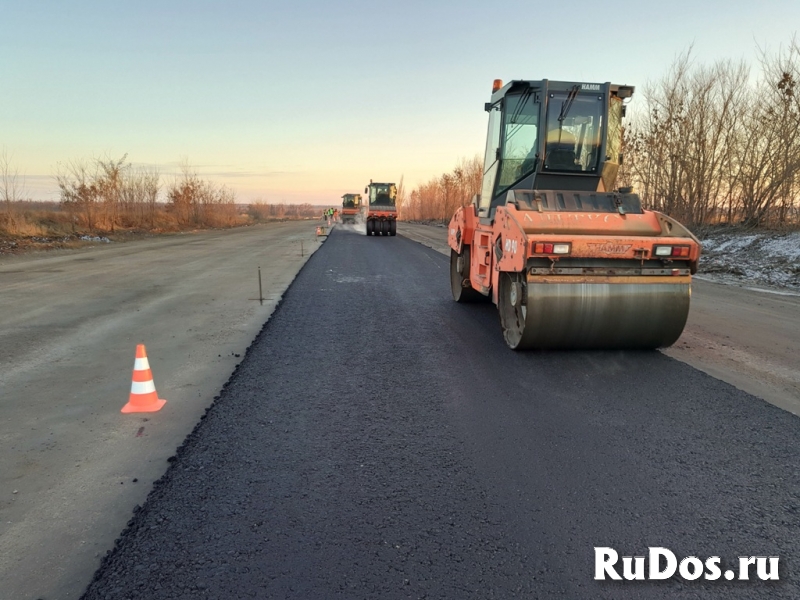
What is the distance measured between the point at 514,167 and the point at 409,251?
13.1 metres

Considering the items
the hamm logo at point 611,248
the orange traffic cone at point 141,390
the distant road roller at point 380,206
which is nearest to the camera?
the orange traffic cone at point 141,390

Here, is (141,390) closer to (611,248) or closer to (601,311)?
(601,311)

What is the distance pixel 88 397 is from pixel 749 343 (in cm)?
747

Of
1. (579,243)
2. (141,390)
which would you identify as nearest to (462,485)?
(141,390)

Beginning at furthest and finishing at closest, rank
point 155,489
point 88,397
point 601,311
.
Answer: point 601,311 < point 88,397 < point 155,489

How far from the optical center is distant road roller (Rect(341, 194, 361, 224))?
1907 inches

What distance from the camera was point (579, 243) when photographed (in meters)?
5.11

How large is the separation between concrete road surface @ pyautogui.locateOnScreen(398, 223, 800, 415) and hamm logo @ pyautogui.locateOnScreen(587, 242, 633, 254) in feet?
4.77

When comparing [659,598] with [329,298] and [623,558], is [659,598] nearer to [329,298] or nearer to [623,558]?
[623,558]

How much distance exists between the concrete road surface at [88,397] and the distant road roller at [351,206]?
37.7 metres

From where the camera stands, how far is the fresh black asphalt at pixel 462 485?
7.56 ft

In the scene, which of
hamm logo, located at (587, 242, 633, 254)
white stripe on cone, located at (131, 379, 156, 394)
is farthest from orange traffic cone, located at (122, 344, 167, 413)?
hamm logo, located at (587, 242, 633, 254)

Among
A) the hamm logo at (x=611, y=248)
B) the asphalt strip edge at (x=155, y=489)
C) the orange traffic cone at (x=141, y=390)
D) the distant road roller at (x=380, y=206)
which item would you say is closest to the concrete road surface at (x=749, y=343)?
the hamm logo at (x=611, y=248)

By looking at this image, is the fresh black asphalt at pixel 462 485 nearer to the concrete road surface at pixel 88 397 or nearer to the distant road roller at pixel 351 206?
the concrete road surface at pixel 88 397
